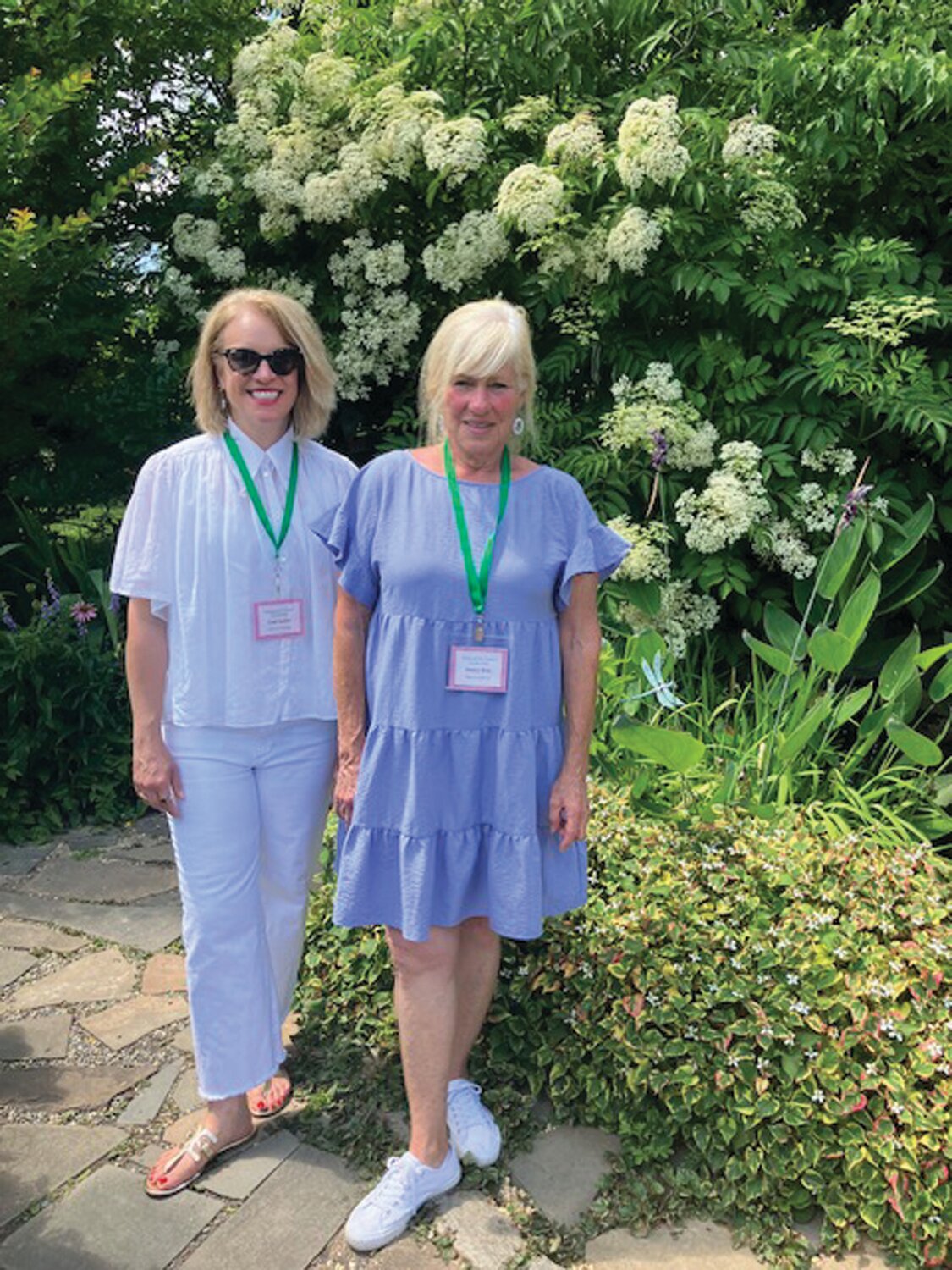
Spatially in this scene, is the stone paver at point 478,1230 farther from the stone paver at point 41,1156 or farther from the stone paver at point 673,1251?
the stone paver at point 41,1156

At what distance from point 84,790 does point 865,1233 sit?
3.13m

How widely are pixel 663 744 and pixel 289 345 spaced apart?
1375mm

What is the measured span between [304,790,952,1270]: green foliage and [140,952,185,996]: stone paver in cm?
47

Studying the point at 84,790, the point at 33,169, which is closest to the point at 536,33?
the point at 33,169

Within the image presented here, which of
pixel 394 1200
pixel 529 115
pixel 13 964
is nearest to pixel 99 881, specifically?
pixel 13 964

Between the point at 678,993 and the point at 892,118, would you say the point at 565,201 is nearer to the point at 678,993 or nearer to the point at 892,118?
the point at 892,118

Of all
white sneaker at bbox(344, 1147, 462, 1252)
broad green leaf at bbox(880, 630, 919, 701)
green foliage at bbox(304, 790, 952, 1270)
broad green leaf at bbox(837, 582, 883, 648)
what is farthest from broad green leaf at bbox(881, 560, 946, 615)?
white sneaker at bbox(344, 1147, 462, 1252)

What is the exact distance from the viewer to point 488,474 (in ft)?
6.26

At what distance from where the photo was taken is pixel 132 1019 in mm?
2744

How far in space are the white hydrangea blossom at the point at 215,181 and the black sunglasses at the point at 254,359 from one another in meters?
3.15

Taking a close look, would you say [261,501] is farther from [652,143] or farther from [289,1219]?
[652,143]

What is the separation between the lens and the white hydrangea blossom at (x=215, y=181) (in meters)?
4.72

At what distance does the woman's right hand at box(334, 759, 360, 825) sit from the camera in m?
2.00

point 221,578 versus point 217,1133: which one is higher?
point 221,578
